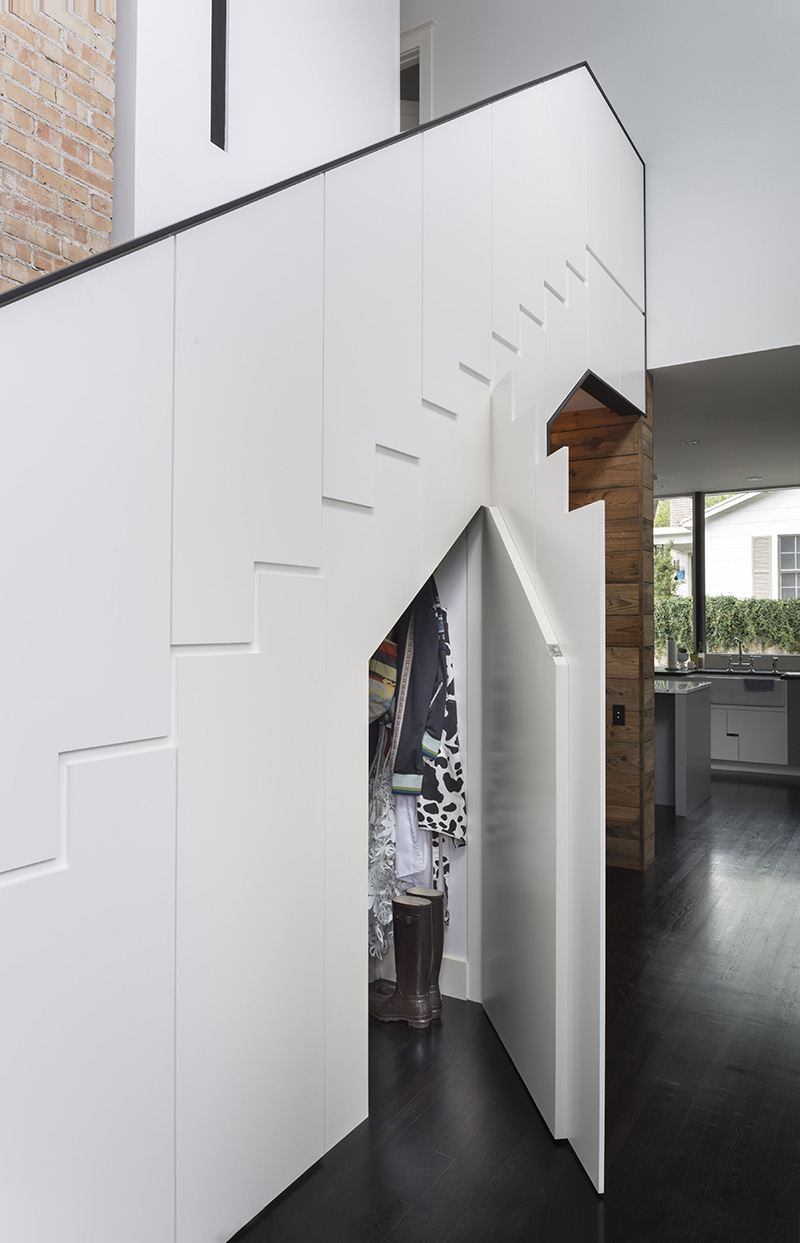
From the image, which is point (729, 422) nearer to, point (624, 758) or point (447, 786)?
point (624, 758)

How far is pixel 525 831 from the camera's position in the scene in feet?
7.36

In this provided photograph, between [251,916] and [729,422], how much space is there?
4902 mm

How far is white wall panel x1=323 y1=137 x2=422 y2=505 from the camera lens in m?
1.92

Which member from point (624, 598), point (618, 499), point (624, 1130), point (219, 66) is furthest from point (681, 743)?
point (219, 66)

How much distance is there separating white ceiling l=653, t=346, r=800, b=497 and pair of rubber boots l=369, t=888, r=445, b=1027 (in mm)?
2957

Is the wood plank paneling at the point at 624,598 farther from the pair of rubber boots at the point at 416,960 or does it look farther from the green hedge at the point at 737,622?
the green hedge at the point at 737,622

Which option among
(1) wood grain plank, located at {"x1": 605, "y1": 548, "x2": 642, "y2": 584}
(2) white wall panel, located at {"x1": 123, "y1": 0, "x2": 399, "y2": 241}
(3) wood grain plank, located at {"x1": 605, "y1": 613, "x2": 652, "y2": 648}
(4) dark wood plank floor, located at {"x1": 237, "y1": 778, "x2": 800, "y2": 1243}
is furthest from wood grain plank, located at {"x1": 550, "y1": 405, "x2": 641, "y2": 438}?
(4) dark wood plank floor, located at {"x1": 237, "y1": 778, "x2": 800, "y2": 1243}

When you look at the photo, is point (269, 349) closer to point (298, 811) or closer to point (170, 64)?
point (298, 811)

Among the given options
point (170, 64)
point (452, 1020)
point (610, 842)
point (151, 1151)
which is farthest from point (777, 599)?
point (151, 1151)

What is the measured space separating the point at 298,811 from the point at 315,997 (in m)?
0.43

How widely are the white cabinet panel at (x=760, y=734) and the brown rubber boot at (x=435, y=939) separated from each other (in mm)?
5186

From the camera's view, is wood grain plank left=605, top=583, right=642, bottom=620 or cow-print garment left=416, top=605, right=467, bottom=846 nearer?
cow-print garment left=416, top=605, right=467, bottom=846

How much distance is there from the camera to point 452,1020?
8.58 ft

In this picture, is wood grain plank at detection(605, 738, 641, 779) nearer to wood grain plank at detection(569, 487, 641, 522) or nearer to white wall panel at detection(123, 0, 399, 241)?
wood grain plank at detection(569, 487, 641, 522)
